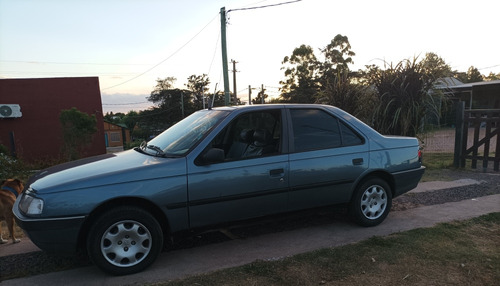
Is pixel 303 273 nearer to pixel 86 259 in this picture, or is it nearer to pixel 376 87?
pixel 86 259

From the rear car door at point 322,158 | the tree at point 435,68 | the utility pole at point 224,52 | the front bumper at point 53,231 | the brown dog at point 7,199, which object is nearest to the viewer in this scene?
the front bumper at point 53,231

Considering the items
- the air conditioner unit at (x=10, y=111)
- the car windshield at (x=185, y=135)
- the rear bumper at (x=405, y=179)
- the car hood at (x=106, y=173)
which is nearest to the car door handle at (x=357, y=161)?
the rear bumper at (x=405, y=179)

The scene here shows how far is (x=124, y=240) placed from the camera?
3027mm

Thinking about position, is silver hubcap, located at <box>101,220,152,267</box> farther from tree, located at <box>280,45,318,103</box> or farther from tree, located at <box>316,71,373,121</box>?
tree, located at <box>280,45,318,103</box>

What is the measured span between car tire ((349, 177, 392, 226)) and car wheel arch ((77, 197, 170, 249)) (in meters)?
2.37

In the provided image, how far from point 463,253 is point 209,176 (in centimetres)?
280

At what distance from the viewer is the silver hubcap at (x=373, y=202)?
4180mm

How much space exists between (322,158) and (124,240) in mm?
2334

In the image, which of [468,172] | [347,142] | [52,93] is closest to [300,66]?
[52,93]

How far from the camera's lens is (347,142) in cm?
409

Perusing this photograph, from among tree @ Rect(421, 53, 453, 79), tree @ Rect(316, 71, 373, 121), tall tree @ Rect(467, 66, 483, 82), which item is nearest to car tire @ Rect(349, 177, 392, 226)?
tree @ Rect(316, 71, 373, 121)

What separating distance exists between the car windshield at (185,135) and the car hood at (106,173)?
0.19 metres

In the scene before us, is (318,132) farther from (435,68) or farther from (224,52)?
(224,52)

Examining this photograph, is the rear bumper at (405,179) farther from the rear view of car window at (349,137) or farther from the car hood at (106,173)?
the car hood at (106,173)
